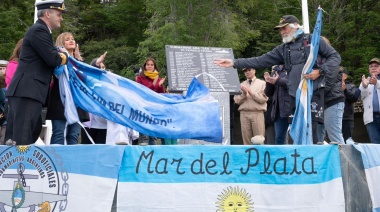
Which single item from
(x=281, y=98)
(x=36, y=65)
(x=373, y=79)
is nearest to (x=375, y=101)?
(x=373, y=79)

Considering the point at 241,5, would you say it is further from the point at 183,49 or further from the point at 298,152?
the point at 298,152

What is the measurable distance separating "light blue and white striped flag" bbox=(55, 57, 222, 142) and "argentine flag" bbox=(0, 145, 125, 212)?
1.38 meters

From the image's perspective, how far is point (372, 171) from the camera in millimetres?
6129

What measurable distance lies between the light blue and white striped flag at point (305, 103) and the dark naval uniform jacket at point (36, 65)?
245 cm

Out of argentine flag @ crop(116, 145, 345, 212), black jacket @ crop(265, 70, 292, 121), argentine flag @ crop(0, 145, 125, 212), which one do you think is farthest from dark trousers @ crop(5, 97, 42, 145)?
black jacket @ crop(265, 70, 292, 121)

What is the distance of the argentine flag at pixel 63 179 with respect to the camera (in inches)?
227

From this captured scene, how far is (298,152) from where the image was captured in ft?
19.5

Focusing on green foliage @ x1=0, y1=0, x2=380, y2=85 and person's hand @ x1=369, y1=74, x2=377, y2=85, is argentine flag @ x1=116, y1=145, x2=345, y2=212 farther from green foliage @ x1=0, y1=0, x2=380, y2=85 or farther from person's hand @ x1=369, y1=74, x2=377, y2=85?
green foliage @ x1=0, y1=0, x2=380, y2=85

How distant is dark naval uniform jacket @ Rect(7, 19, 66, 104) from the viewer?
21.8 ft

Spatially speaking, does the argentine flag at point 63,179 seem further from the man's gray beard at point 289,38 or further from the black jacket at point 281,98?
the black jacket at point 281,98

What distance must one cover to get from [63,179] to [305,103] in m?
2.75

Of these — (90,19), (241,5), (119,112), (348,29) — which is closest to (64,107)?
(119,112)

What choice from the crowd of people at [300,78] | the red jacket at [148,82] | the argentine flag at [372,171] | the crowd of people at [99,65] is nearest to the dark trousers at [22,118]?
the crowd of people at [99,65]

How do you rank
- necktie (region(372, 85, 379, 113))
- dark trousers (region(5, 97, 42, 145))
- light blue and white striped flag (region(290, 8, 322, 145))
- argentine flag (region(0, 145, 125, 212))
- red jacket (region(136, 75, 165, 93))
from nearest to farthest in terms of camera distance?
argentine flag (region(0, 145, 125, 212)) < dark trousers (region(5, 97, 42, 145)) < light blue and white striped flag (region(290, 8, 322, 145)) < red jacket (region(136, 75, 165, 93)) < necktie (region(372, 85, 379, 113))
